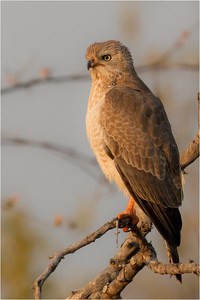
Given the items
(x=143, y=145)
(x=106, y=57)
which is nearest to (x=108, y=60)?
(x=106, y=57)

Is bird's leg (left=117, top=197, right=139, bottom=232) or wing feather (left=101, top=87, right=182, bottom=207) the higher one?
wing feather (left=101, top=87, right=182, bottom=207)

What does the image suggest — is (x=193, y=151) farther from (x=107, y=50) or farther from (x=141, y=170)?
(x=107, y=50)

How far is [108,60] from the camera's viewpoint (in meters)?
8.33

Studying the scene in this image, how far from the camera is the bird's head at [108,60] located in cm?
820

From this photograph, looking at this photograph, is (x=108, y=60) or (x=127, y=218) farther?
(x=108, y=60)

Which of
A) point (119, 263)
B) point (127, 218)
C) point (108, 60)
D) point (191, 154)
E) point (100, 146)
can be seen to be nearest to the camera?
point (127, 218)

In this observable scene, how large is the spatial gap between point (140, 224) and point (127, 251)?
1.32ft

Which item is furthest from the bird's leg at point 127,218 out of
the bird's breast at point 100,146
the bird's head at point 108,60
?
the bird's head at point 108,60

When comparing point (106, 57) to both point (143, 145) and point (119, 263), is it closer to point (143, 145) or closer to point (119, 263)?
point (143, 145)

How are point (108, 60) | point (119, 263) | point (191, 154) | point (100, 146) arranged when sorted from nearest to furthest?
point (119, 263)
point (191, 154)
point (100, 146)
point (108, 60)

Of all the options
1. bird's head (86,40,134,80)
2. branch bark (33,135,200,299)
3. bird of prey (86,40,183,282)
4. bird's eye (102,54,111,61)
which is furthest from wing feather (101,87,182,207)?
bird's eye (102,54,111,61)

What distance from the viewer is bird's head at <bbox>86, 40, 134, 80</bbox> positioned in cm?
820

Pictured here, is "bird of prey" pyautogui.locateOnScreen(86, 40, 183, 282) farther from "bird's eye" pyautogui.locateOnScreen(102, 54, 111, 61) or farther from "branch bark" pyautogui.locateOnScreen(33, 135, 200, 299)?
"bird's eye" pyautogui.locateOnScreen(102, 54, 111, 61)

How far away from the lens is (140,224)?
7332mm
